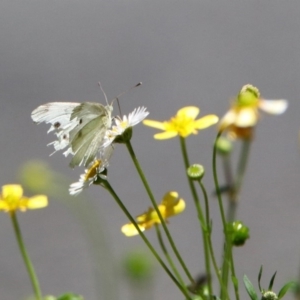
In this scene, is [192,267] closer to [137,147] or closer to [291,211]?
[291,211]

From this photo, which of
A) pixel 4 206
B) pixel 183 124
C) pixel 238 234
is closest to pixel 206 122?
pixel 183 124

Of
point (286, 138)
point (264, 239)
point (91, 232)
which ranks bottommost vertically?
point (91, 232)

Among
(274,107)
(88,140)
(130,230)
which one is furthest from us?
(88,140)

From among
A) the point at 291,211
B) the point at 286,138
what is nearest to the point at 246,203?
the point at 291,211

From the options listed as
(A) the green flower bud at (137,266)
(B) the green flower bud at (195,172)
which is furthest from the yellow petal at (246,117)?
(A) the green flower bud at (137,266)

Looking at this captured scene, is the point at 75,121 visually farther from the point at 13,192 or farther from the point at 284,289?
the point at 284,289

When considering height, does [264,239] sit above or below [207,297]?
above

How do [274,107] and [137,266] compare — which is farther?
[137,266]

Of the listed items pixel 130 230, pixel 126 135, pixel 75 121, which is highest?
pixel 75 121
